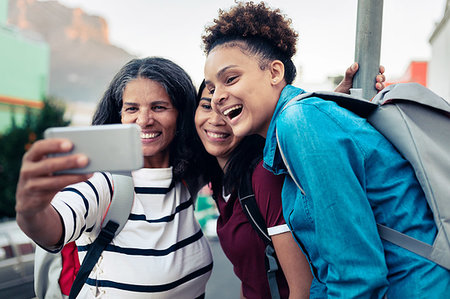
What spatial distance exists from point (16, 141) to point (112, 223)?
57.3 ft

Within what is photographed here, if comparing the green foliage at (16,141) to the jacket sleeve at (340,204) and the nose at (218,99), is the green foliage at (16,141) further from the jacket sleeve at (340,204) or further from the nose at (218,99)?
the jacket sleeve at (340,204)

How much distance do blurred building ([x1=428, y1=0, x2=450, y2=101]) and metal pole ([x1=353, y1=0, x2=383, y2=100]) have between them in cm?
893

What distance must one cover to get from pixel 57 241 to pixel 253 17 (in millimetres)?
1444

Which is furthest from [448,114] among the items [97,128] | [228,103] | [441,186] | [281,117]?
[97,128]

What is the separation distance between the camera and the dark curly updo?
200 cm

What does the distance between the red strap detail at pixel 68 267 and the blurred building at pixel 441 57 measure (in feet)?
32.5

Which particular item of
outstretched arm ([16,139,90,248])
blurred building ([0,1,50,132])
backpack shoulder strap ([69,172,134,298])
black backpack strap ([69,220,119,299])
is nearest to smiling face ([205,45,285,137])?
backpack shoulder strap ([69,172,134,298])

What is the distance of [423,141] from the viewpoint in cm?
132

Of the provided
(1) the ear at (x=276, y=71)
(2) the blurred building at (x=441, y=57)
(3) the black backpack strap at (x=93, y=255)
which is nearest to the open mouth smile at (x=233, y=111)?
(1) the ear at (x=276, y=71)

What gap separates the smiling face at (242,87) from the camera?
1.92 meters

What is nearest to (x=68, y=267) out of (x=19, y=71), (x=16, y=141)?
(x=16, y=141)

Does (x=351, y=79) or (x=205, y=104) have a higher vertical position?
(x=351, y=79)

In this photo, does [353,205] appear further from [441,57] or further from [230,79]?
[441,57]

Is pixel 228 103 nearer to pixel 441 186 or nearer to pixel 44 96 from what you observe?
pixel 441 186
